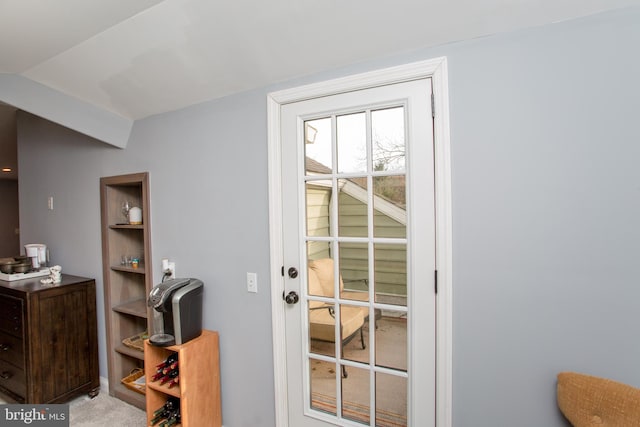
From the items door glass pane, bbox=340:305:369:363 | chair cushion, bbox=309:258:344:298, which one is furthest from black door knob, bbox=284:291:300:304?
door glass pane, bbox=340:305:369:363

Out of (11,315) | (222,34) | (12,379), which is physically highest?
(222,34)

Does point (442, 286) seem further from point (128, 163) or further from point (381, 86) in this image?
point (128, 163)

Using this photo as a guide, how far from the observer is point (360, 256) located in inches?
64.4

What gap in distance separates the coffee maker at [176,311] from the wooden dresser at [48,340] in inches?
42.1

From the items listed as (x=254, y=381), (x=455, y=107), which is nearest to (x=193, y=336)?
(x=254, y=381)

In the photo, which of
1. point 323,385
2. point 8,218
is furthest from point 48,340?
point 8,218

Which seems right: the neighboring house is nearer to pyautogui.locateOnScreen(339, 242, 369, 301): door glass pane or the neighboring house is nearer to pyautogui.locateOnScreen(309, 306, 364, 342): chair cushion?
pyautogui.locateOnScreen(339, 242, 369, 301): door glass pane

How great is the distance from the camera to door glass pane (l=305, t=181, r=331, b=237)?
1.71 m

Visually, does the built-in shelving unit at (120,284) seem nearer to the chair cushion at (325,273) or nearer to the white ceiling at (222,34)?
the white ceiling at (222,34)

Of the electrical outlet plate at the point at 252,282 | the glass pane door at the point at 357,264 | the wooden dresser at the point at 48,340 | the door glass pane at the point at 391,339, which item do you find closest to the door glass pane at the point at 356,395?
the glass pane door at the point at 357,264

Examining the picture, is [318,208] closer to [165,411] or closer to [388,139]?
[388,139]

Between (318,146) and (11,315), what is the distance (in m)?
2.63

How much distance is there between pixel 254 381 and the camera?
193 centimetres

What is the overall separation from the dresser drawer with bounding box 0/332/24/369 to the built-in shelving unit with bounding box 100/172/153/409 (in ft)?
1.75
